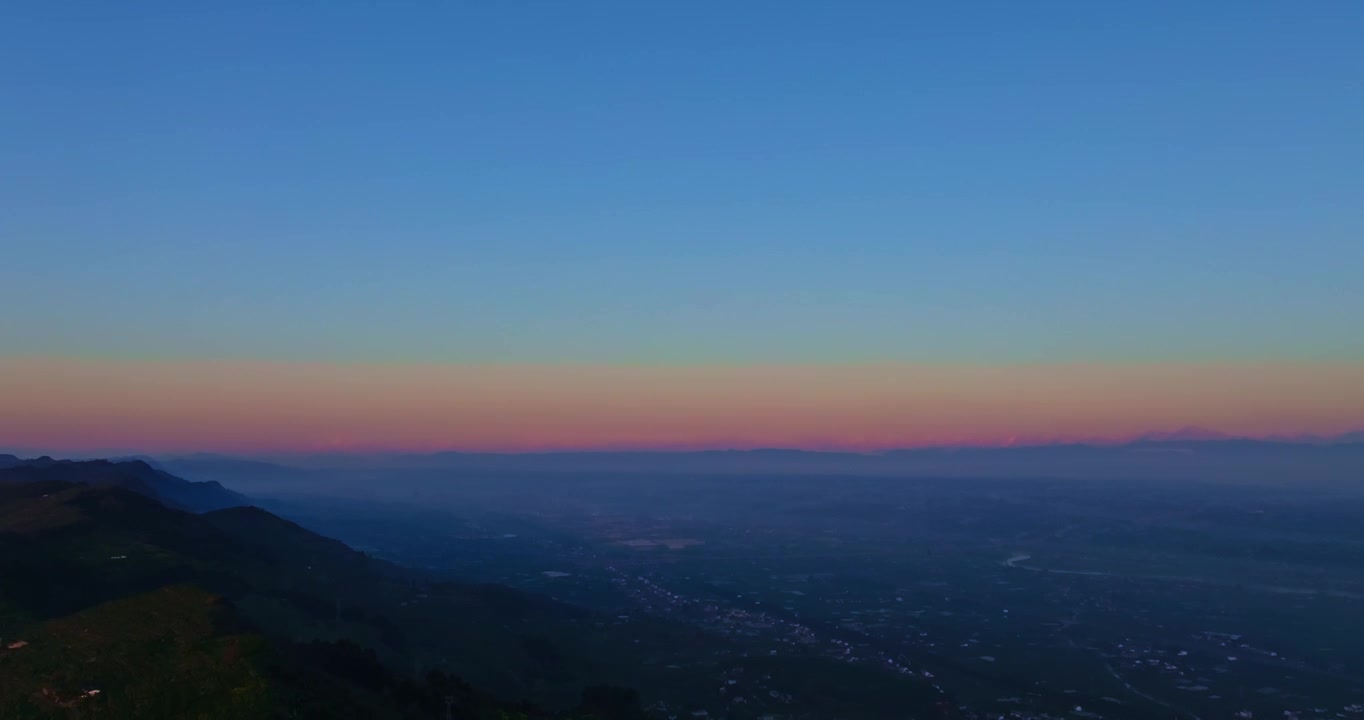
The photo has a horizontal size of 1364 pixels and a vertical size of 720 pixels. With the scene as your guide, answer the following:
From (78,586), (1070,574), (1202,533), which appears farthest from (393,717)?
(1202,533)

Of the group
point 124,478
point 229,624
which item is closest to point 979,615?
point 229,624

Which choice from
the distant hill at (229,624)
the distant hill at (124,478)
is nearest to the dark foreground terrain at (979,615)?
the distant hill at (229,624)

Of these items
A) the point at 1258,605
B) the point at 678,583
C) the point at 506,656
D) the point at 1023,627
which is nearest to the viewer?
the point at 506,656

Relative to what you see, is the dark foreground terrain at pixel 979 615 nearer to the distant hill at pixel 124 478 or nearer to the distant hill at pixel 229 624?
the distant hill at pixel 229 624

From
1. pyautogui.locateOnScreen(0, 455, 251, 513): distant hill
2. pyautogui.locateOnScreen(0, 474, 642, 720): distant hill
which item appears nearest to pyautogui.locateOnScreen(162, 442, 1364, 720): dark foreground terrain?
pyautogui.locateOnScreen(0, 474, 642, 720): distant hill

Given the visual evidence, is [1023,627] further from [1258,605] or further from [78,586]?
[78,586]

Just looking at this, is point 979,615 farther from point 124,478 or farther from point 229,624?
point 124,478
